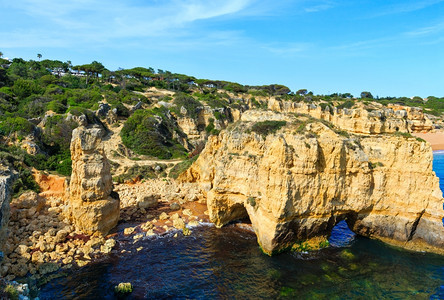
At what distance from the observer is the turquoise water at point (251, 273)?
14.4 metres

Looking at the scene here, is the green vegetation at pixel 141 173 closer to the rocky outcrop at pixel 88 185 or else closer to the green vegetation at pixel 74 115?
the green vegetation at pixel 74 115

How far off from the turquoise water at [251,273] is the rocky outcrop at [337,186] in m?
1.39

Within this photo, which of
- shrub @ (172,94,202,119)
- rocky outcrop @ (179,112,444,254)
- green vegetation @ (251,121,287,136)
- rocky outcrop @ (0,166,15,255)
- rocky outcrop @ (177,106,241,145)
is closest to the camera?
rocky outcrop @ (0,166,15,255)

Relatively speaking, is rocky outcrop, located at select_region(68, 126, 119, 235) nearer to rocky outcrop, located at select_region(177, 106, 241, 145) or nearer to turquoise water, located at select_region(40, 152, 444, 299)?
turquoise water, located at select_region(40, 152, 444, 299)

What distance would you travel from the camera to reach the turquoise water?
1441 centimetres

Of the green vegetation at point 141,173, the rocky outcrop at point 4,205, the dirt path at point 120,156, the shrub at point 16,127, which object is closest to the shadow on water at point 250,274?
the rocky outcrop at point 4,205

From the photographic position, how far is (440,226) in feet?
60.2

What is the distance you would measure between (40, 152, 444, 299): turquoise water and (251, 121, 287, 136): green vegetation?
7.99 metres

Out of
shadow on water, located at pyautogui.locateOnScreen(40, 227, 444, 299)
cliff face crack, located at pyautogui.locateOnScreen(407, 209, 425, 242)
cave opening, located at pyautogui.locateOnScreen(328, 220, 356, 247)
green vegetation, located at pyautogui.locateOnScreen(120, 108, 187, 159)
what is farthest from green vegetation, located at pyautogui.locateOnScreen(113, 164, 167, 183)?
cliff face crack, located at pyautogui.locateOnScreen(407, 209, 425, 242)

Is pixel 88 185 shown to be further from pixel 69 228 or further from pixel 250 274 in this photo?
pixel 250 274

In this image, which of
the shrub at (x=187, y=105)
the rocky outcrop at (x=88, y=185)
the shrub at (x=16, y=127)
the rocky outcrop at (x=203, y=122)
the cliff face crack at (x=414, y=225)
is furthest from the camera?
the shrub at (x=187, y=105)

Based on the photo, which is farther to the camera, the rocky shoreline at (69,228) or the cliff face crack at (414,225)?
the cliff face crack at (414,225)

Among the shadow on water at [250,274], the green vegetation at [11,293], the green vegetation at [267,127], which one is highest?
the green vegetation at [267,127]

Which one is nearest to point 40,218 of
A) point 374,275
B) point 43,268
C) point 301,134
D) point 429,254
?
point 43,268
